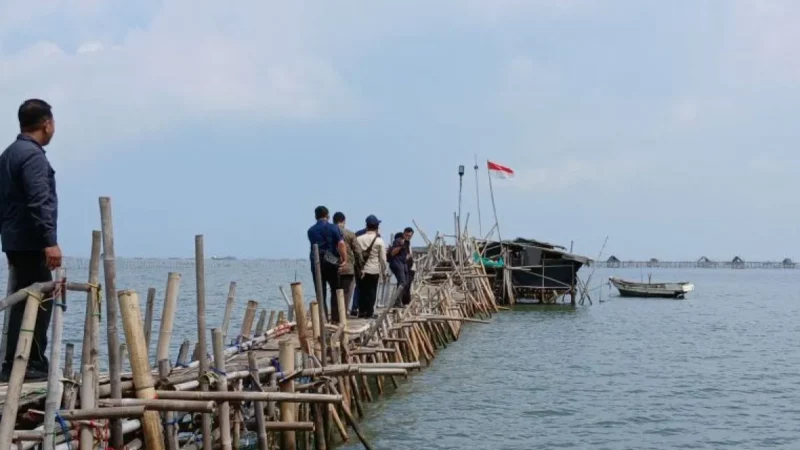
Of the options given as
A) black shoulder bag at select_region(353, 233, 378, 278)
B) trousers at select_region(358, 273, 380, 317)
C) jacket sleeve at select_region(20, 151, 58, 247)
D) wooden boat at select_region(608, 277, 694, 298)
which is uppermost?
jacket sleeve at select_region(20, 151, 58, 247)

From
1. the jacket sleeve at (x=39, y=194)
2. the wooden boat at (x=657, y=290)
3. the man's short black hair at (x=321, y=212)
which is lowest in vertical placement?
the wooden boat at (x=657, y=290)

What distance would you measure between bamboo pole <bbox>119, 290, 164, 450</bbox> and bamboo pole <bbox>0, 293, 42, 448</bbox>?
3.18 ft

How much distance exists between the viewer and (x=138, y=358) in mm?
6582

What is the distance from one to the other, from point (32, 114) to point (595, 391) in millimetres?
13196

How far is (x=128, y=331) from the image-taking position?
6.61 m

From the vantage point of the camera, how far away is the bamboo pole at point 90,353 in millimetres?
5879

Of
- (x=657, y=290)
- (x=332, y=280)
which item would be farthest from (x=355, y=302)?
(x=657, y=290)

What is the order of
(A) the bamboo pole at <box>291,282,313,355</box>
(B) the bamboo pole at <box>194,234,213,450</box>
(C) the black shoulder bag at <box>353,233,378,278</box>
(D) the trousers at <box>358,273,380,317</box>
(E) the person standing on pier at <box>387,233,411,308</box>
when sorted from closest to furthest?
(B) the bamboo pole at <box>194,234,213,450</box> < (A) the bamboo pole at <box>291,282,313,355</box> < (C) the black shoulder bag at <box>353,233,378,278</box> < (D) the trousers at <box>358,273,380,317</box> < (E) the person standing on pier at <box>387,233,411,308</box>

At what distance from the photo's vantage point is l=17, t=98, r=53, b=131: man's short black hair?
21.0 ft

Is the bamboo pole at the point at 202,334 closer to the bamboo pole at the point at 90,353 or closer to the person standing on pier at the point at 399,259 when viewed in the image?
the bamboo pole at the point at 90,353

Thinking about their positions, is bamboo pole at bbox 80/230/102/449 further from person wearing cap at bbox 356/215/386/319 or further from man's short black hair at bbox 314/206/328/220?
person wearing cap at bbox 356/215/386/319

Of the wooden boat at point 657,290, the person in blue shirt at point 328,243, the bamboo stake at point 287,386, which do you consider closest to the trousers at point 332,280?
the person in blue shirt at point 328,243

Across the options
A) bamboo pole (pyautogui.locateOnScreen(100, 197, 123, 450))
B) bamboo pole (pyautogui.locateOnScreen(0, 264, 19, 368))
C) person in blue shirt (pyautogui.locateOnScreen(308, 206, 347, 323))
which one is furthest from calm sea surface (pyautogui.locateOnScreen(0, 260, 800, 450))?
bamboo pole (pyautogui.locateOnScreen(0, 264, 19, 368))

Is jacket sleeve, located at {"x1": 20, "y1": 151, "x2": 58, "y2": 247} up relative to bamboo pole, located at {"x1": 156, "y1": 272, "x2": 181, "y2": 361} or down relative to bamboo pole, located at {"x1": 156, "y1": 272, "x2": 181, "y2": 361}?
up
